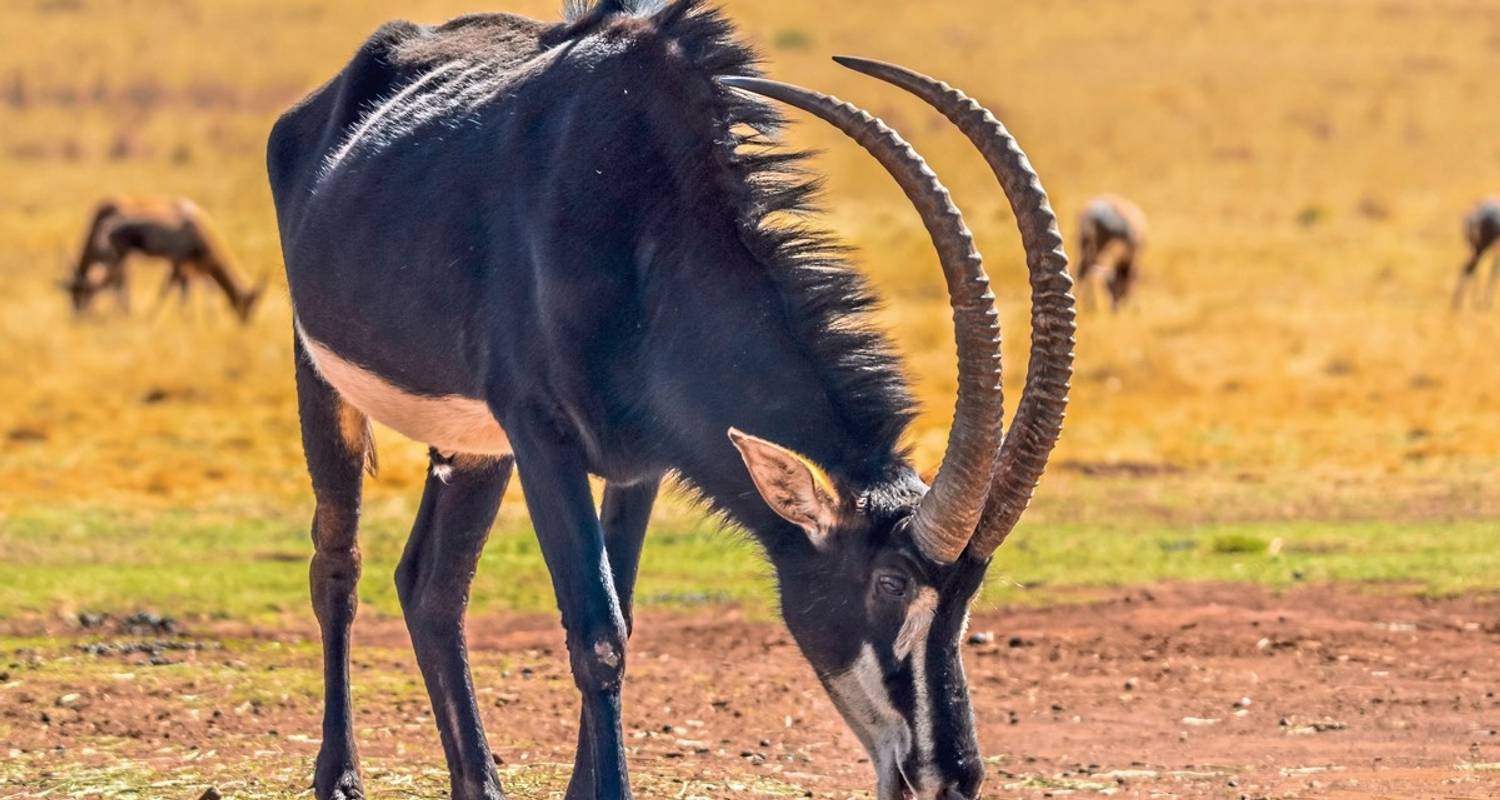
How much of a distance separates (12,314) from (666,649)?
21763mm

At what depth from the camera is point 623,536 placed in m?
6.97

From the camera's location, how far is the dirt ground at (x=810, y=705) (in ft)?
24.6

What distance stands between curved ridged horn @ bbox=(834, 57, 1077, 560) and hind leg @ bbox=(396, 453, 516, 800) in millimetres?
2483

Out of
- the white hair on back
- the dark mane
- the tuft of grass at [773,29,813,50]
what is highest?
the tuft of grass at [773,29,813,50]

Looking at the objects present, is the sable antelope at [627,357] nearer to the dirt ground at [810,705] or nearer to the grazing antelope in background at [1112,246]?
the dirt ground at [810,705]

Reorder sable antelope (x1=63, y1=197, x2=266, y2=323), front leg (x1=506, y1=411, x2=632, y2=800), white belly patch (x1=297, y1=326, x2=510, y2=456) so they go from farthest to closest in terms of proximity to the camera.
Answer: sable antelope (x1=63, y1=197, x2=266, y2=323) < white belly patch (x1=297, y1=326, x2=510, y2=456) < front leg (x1=506, y1=411, x2=632, y2=800)

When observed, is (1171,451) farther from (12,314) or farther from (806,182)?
(12,314)

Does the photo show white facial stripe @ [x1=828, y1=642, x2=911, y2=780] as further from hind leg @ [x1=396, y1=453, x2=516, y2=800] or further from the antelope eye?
hind leg @ [x1=396, y1=453, x2=516, y2=800]

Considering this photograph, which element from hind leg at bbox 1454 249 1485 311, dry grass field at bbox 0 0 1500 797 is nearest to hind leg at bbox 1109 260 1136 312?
dry grass field at bbox 0 0 1500 797

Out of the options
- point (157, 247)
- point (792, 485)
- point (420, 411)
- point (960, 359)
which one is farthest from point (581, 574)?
point (157, 247)

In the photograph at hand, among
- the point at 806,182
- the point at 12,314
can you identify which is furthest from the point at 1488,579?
the point at 12,314

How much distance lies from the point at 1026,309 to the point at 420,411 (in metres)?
22.4

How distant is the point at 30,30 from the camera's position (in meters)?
64.8

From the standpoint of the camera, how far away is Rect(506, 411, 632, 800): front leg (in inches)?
232
